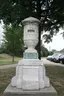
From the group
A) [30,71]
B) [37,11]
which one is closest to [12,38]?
[37,11]

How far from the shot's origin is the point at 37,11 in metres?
16.3

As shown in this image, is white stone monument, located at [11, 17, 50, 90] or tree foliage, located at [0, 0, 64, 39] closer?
white stone monument, located at [11, 17, 50, 90]

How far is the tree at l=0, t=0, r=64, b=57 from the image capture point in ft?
46.2

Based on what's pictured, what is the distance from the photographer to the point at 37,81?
8.07 metres

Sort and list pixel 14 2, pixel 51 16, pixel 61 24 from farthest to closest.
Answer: pixel 61 24
pixel 51 16
pixel 14 2

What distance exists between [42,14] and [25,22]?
8.52 meters

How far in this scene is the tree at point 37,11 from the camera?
14078mm

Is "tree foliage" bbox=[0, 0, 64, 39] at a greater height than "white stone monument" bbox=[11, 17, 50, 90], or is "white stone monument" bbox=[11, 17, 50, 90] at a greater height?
"tree foliage" bbox=[0, 0, 64, 39]

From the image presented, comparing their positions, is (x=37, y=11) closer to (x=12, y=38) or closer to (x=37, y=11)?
(x=37, y=11)

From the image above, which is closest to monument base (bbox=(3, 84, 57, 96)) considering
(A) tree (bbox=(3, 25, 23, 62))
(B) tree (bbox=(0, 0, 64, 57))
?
(B) tree (bbox=(0, 0, 64, 57))

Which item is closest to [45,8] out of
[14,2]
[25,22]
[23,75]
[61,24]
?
[61,24]

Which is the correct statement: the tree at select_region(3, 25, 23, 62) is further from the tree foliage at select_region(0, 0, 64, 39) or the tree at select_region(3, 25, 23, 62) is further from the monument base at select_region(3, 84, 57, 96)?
the monument base at select_region(3, 84, 57, 96)

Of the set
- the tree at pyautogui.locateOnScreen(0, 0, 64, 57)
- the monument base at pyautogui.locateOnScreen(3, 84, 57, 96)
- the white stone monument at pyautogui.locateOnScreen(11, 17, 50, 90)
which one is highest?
the tree at pyautogui.locateOnScreen(0, 0, 64, 57)

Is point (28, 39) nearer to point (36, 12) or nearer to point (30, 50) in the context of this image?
point (30, 50)
